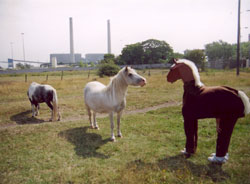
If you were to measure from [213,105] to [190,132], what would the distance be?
2.54 ft

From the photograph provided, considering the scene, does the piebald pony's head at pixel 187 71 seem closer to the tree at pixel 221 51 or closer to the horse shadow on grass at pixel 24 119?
the horse shadow on grass at pixel 24 119

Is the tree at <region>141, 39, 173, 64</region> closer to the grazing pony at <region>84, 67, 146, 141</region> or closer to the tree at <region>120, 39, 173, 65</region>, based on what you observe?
the tree at <region>120, 39, 173, 65</region>

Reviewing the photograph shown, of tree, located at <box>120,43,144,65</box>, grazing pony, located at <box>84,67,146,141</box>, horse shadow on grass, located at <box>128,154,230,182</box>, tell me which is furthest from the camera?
tree, located at <box>120,43,144,65</box>

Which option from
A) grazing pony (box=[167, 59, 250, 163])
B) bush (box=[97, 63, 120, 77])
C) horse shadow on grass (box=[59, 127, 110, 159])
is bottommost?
horse shadow on grass (box=[59, 127, 110, 159])

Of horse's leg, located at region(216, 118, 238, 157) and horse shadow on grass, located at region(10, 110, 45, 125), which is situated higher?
horse's leg, located at region(216, 118, 238, 157)

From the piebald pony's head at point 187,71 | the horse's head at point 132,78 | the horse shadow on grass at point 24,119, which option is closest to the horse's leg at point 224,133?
the piebald pony's head at point 187,71

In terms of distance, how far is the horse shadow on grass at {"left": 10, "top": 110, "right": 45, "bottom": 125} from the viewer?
7262 millimetres

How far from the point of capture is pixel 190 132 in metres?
3.69

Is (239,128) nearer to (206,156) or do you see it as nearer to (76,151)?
(206,156)

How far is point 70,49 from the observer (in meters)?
99.5

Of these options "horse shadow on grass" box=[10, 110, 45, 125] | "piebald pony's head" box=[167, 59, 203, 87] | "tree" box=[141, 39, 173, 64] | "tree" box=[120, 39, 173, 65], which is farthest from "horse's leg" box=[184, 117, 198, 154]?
"tree" box=[141, 39, 173, 64]

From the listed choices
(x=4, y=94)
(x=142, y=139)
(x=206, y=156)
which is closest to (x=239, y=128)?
(x=206, y=156)

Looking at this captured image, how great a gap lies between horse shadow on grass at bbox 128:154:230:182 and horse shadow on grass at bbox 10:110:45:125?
554cm

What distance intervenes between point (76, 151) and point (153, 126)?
285 centimetres
